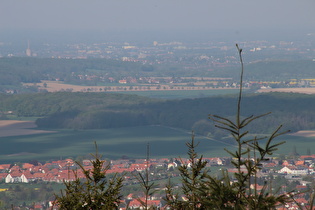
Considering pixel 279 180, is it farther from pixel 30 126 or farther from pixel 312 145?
pixel 30 126

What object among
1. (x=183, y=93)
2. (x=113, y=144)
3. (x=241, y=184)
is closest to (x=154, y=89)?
(x=183, y=93)

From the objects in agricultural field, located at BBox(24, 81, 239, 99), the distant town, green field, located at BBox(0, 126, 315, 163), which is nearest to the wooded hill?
green field, located at BBox(0, 126, 315, 163)

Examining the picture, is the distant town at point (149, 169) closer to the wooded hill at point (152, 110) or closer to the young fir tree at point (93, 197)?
the wooded hill at point (152, 110)

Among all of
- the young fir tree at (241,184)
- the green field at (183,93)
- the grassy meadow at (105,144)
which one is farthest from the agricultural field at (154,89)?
the young fir tree at (241,184)

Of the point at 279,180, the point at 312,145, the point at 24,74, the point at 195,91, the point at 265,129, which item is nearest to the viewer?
the point at 279,180

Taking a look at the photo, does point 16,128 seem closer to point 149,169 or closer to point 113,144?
point 113,144

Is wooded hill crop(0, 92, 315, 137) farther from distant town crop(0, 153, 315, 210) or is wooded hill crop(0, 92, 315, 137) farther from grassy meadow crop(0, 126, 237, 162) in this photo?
distant town crop(0, 153, 315, 210)

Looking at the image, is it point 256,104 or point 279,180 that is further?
point 256,104

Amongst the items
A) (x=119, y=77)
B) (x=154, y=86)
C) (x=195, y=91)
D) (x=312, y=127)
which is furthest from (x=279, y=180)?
(x=119, y=77)
